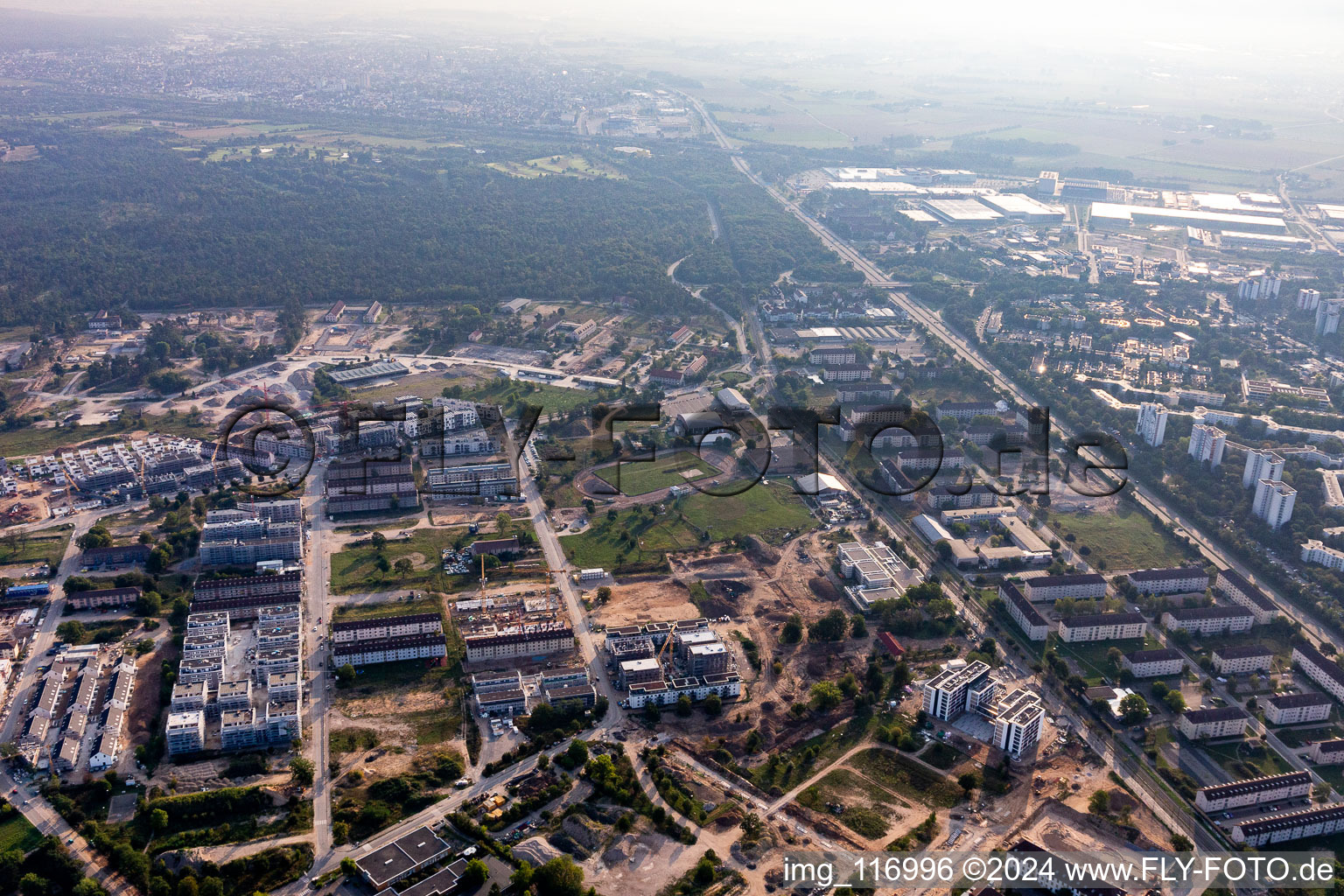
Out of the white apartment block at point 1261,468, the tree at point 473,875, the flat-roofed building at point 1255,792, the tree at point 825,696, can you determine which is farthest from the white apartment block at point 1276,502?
the tree at point 473,875

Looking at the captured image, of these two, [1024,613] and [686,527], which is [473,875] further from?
[1024,613]

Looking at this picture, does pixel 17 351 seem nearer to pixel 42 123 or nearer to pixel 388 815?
pixel 388 815

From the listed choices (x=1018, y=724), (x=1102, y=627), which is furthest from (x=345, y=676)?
(x=1102, y=627)

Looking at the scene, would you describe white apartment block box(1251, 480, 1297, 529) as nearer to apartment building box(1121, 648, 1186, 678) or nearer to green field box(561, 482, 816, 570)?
apartment building box(1121, 648, 1186, 678)

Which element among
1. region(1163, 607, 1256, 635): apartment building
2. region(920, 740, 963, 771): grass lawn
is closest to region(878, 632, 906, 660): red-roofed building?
region(920, 740, 963, 771): grass lawn

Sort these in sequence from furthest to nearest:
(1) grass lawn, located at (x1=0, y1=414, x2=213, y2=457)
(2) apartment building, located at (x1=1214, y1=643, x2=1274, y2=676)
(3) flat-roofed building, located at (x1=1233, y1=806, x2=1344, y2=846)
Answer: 1. (1) grass lawn, located at (x1=0, y1=414, x2=213, y2=457)
2. (2) apartment building, located at (x1=1214, y1=643, x2=1274, y2=676)
3. (3) flat-roofed building, located at (x1=1233, y1=806, x2=1344, y2=846)

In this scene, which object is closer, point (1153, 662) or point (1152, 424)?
point (1153, 662)
